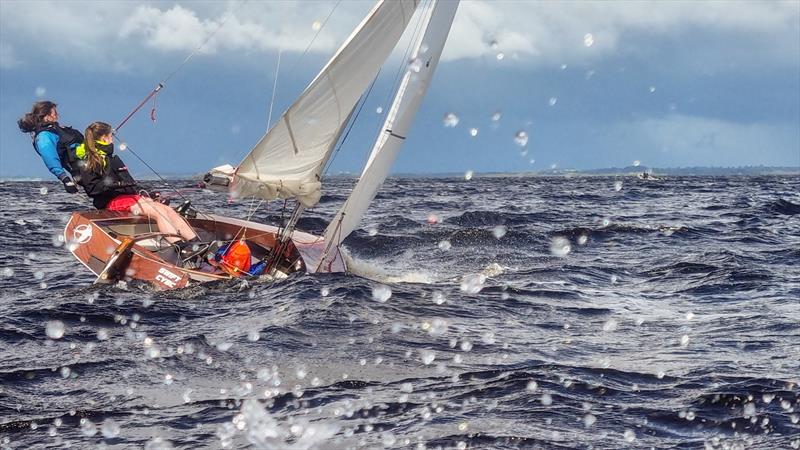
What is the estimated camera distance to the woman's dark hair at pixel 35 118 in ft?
44.8

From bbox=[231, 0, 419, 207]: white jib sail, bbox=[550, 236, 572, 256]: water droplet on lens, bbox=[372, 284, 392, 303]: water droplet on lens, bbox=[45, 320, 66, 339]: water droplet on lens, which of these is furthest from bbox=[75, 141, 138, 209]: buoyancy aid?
bbox=[550, 236, 572, 256]: water droplet on lens

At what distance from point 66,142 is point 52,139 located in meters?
0.23

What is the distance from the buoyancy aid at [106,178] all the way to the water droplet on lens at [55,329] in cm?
321

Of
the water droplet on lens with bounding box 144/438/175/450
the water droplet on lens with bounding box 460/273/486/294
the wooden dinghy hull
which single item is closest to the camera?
the water droplet on lens with bounding box 144/438/175/450

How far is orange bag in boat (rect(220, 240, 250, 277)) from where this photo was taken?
1348 centimetres

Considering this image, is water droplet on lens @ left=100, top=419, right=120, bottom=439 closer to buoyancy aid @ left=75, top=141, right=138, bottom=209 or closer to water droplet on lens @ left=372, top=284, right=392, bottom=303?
water droplet on lens @ left=372, top=284, right=392, bottom=303

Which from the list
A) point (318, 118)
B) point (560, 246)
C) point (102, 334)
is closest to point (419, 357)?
point (102, 334)

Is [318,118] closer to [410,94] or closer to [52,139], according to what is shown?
[410,94]

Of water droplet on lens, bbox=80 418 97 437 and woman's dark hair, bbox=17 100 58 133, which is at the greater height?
woman's dark hair, bbox=17 100 58 133

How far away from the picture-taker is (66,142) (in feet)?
45.3

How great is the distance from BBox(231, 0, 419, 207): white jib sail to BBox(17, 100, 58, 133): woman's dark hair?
298cm

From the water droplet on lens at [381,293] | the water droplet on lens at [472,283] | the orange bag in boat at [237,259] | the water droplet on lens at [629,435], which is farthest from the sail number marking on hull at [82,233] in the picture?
the water droplet on lens at [629,435]

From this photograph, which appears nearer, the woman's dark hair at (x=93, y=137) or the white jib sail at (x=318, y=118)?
the white jib sail at (x=318, y=118)

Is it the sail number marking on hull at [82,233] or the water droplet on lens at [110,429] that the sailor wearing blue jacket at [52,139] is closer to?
the sail number marking on hull at [82,233]
